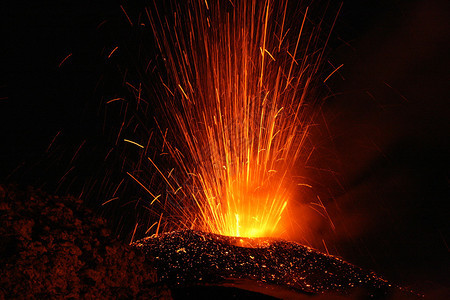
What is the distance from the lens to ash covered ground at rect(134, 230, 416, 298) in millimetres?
2764

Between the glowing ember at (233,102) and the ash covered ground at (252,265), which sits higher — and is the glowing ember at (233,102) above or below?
above

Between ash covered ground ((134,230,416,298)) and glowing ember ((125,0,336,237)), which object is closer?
ash covered ground ((134,230,416,298))

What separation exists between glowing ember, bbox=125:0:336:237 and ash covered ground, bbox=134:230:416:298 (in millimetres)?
1821

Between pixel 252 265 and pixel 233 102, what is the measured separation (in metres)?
2.86

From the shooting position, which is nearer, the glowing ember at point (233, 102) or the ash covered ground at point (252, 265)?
the ash covered ground at point (252, 265)

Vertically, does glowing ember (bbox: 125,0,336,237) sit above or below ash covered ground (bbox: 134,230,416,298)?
above

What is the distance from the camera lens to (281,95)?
572cm

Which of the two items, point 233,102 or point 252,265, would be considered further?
point 233,102

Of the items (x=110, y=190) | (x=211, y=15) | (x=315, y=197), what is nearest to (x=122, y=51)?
(x=211, y=15)

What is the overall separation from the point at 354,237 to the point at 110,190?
13.7 feet

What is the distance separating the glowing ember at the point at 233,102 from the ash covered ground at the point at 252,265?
5.97ft

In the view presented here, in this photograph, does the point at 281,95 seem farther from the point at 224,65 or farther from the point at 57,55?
the point at 57,55

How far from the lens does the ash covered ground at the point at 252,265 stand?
2.76m

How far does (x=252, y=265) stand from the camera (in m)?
3.07
